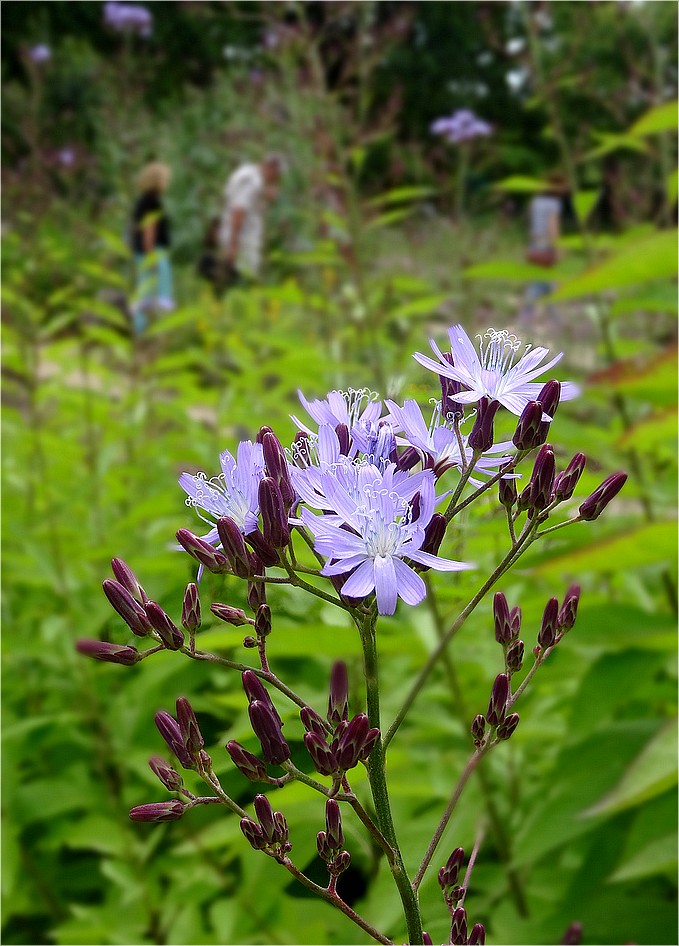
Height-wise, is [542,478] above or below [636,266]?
below

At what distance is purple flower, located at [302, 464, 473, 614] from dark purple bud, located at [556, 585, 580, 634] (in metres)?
0.17

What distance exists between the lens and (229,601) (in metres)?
0.96

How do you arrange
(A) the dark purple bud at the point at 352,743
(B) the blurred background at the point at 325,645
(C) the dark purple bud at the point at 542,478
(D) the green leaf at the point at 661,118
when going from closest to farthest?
(A) the dark purple bud at the point at 352,743 → (C) the dark purple bud at the point at 542,478 → (B) the blurred background at the point at 325,645 → (D) the green leaf at the point at 661,118

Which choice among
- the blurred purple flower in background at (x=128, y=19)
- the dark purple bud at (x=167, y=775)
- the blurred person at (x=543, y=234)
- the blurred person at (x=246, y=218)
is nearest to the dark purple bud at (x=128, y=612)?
the dark purple bud at (x=167, y=775)

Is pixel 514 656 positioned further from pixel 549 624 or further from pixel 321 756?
pixel 321 756

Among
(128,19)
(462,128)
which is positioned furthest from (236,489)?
(128,19)

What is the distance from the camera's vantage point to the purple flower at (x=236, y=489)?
90cm

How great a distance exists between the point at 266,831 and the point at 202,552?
0.89 feet

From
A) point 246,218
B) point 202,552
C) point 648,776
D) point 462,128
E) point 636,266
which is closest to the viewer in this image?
point 202,552

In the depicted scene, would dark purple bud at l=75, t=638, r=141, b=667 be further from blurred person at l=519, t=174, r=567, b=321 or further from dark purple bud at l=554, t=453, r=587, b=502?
blurred person at l=519, t=174, r=567, b=321

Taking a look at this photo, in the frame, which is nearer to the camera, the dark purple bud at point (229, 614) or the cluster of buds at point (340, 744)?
the cluster of buds at point (340, 744)

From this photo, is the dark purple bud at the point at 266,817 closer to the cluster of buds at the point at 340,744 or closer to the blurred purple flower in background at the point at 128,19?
the cluster of buds at the point at 340,744

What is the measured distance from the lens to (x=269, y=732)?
76cm

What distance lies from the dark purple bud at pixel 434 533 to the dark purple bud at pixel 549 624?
0.15 metres
